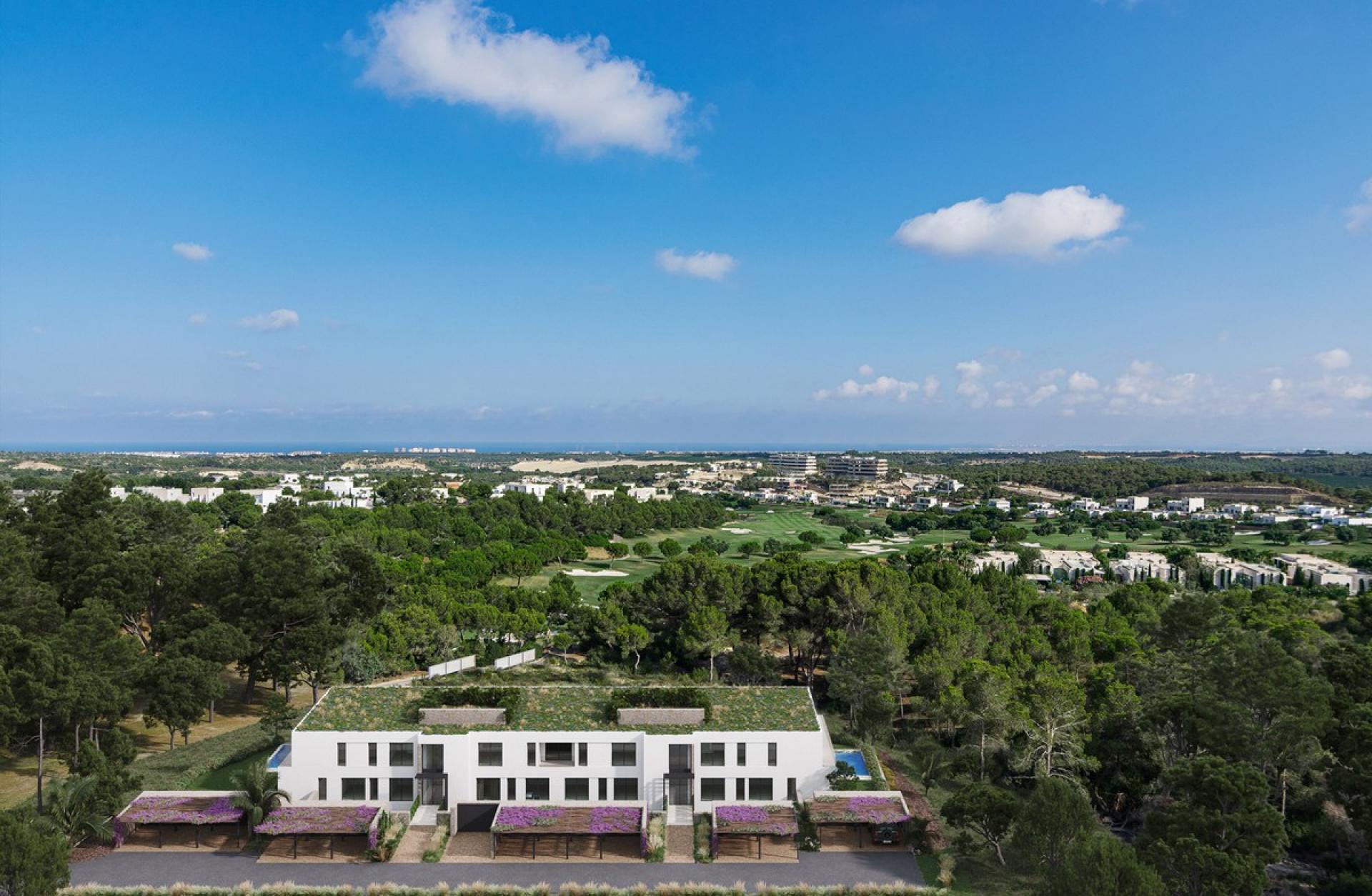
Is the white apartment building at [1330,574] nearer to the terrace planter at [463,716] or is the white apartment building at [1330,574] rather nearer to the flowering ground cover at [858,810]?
the flowering ground cover at [858,810]

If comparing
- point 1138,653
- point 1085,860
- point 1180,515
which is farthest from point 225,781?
point 1180,515

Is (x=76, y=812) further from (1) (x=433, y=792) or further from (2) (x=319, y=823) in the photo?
(1) (x=433, y=792)

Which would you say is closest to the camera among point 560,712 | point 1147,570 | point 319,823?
point 319,823

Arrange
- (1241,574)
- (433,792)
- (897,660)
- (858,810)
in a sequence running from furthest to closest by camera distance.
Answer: (1241,574) → (897,660) → (433,792) → (858,810)

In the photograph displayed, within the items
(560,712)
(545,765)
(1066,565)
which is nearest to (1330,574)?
(1066,565)

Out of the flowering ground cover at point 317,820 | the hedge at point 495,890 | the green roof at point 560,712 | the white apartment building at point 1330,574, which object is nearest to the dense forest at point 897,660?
the hedge at point 495,890

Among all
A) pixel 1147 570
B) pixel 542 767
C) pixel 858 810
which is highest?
pixel 542 767

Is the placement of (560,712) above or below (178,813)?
above
